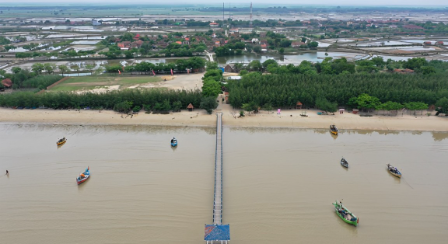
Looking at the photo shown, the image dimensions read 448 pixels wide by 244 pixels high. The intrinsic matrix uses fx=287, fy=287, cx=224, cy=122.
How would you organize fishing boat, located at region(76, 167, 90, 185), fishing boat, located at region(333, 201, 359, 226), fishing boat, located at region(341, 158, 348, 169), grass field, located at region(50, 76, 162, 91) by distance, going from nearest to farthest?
1. fishing boat, located at region(333, 201, 359, 226)
2. fishing boat, located at region(76, 167, 90, 185)
3. fishing boat, located at region(341, 158, 348, 169)
4. grass field, located at region(50, 76, 162, 91)

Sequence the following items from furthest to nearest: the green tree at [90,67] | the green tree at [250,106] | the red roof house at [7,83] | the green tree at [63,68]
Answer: the green tree at [90,67]
the green tree at [63,68]
the red roof house at [7,83]
the green tree at [250,106]

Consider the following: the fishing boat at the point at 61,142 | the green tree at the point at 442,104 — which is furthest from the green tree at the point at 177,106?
the green tree at the point at 442,104

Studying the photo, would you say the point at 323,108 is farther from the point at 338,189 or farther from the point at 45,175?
the point at 45,175

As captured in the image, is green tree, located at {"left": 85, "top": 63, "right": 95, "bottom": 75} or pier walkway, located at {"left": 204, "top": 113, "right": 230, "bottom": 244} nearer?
pier walkway, located at {"left": 204, "top": 113, "right": 230, "bottom": 244}

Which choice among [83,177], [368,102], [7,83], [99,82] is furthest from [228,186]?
[7,83]

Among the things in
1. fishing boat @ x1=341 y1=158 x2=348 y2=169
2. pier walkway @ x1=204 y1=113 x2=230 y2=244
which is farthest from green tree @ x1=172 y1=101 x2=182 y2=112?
fishing boat @ x1=341 y1=158 x2=348 y2=169

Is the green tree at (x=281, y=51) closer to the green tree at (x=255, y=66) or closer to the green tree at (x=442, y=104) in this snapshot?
the green tree at (x=255, y=66)

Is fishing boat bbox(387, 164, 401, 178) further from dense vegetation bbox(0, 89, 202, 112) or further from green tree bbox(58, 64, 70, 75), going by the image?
green tree bbox(58, 64, 70, 75)
